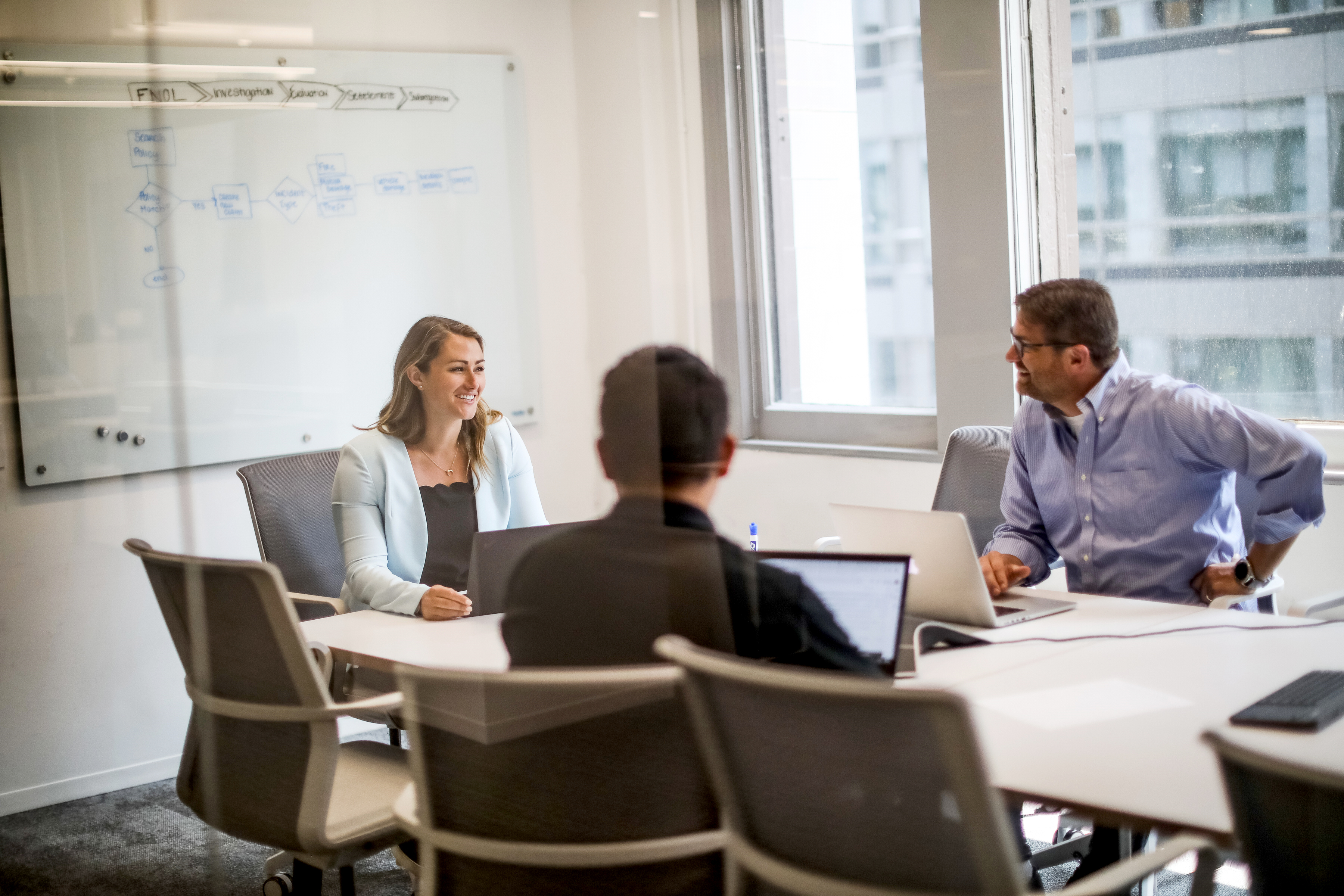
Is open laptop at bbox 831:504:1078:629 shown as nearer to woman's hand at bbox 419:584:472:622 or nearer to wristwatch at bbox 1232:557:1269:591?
wristwatch at bbox 1232:557:1269:591

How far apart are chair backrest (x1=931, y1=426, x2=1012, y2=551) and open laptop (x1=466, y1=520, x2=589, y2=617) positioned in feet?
3.92

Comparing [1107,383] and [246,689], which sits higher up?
[1107,383]

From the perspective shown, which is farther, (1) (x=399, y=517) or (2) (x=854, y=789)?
(1) (x=399, y=517)

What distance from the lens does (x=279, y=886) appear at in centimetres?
215

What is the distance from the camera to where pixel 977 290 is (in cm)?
334

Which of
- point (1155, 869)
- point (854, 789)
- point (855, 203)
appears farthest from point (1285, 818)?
point (855, 203)

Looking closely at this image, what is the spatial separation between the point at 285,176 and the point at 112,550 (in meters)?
0.78

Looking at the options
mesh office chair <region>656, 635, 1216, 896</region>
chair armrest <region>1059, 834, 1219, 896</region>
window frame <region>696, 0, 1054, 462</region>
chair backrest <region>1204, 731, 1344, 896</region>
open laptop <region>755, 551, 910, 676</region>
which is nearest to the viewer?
chair backrest <region>1204, 731, 1344, 896</region>

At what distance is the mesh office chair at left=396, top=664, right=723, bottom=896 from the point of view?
123 cm

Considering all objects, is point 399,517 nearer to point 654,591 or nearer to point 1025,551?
point 654,591

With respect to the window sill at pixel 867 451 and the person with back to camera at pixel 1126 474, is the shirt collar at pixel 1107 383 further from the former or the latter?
the window sill at pixel 867 451

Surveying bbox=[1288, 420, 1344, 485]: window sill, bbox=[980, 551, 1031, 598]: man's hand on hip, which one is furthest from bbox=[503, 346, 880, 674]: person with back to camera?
bbox=[1288, 420, 1344, 485]: window sill

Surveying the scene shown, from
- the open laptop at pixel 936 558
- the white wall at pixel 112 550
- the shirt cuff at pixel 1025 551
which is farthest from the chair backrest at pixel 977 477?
the white wall at pixel 112 550

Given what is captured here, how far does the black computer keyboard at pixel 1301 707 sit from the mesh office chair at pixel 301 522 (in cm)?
161
